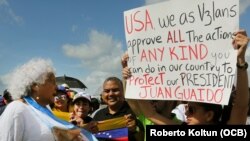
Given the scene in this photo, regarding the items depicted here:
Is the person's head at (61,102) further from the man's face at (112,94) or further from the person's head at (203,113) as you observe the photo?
the person's head at (203,113)

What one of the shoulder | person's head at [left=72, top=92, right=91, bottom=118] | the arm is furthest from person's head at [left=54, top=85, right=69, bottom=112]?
→ the arm

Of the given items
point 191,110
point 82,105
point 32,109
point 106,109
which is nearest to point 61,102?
point 82,105

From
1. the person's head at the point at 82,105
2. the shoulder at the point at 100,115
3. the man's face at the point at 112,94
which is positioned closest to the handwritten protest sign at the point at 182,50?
the man's face at the point at 112,94

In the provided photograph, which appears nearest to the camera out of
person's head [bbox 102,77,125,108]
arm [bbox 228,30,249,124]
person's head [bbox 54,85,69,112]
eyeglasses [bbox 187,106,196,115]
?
arm [bbox 228,30,249,124]

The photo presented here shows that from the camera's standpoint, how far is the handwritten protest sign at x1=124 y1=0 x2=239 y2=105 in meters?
3.23

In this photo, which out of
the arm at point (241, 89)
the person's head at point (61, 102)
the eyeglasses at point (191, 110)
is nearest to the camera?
the arm at point (241, 89)

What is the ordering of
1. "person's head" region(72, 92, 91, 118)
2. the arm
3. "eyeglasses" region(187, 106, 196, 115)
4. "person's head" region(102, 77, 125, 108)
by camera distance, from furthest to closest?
1. "person's head" region(72, 92, 91, 118)
2. "person's head" region(102, 77, 125, 108)
3. "eyeglasses" region(187, 106, 196, 115)
4. the arm

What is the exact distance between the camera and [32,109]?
134 inches

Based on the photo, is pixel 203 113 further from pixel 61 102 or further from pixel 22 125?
pixel 61 102

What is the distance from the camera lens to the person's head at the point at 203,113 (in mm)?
3102

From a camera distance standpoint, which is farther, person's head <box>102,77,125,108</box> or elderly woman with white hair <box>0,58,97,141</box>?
person's head <box>102,77,125,108</box>

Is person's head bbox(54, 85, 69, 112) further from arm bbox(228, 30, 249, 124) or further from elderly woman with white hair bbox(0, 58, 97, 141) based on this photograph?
arm bbox(228, 30, 249, 124)

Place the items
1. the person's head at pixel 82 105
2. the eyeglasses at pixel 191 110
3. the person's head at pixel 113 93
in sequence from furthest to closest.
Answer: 1. the person's head at pixel 82 105
2. the person's head at pixel 113 93
3. the eyeglasses at pixel 191 110

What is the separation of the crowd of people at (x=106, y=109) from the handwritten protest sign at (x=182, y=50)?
9cm
